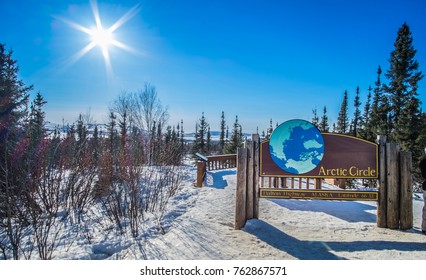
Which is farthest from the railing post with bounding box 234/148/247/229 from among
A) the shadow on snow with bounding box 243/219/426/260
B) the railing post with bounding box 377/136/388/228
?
the railing post with bounding box 377/136/388/228

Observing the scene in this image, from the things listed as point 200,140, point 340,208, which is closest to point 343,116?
point 200,140

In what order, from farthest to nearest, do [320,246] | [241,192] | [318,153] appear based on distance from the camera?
[318,153]
[241,192]
[320,246]

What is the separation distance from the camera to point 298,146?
389 centimetres

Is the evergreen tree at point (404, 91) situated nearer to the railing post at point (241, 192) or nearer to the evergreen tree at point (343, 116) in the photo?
the railing post at point (241, 192)

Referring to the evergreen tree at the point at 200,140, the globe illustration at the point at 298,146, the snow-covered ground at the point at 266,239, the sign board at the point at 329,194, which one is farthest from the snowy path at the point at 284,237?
the evergreen tree at the point at 200,140

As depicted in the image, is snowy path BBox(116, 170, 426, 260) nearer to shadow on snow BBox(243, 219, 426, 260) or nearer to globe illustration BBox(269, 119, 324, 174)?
shadow on snow BBox(243, 219, 426, 260)

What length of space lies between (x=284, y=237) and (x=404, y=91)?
10.9 m

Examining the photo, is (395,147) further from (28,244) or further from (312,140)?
(28,244)

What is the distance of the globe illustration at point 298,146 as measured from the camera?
3865 mm

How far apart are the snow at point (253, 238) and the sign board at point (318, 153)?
0.92 meters

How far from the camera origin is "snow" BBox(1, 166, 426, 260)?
9.52ft

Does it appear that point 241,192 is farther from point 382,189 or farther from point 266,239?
point 382,189

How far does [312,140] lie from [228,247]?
7.48 ft
